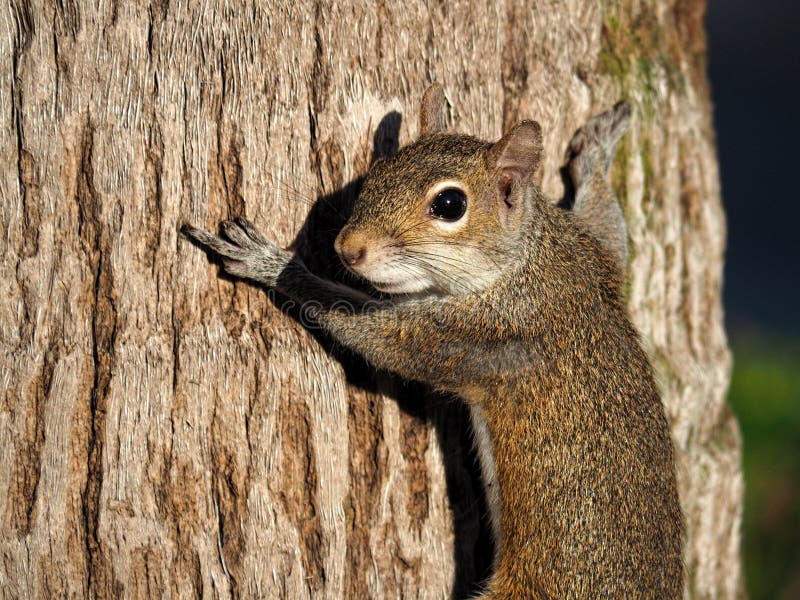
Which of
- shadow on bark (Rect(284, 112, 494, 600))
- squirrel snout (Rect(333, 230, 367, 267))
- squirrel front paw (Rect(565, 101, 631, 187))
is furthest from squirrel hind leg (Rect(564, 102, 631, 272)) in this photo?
squirrel snout (Rect(333, 230, 367, 267))

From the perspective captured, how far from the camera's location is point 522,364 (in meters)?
2.79

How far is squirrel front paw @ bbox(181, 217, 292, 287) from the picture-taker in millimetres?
2445

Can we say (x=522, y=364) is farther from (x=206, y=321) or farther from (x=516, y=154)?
(x=206, y=321)

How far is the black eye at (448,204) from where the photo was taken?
2.60 m

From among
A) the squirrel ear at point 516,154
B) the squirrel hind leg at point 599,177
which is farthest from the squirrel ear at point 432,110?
the squirrel hind leg at point 599,177

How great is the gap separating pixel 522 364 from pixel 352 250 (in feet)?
2.59

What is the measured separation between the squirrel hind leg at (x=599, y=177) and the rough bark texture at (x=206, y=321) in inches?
18.9

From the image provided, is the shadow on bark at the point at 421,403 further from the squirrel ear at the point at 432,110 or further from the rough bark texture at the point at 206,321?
the squirrel ear at the point at 432,110

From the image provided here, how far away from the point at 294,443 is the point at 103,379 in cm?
65

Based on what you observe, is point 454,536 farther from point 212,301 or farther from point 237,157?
point 237,157

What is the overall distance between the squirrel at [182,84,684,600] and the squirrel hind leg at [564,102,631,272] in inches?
19.0

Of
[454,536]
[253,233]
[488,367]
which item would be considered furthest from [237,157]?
[454,536]

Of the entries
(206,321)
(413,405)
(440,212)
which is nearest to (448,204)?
(440,212)

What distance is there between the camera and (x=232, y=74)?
2469 mm
